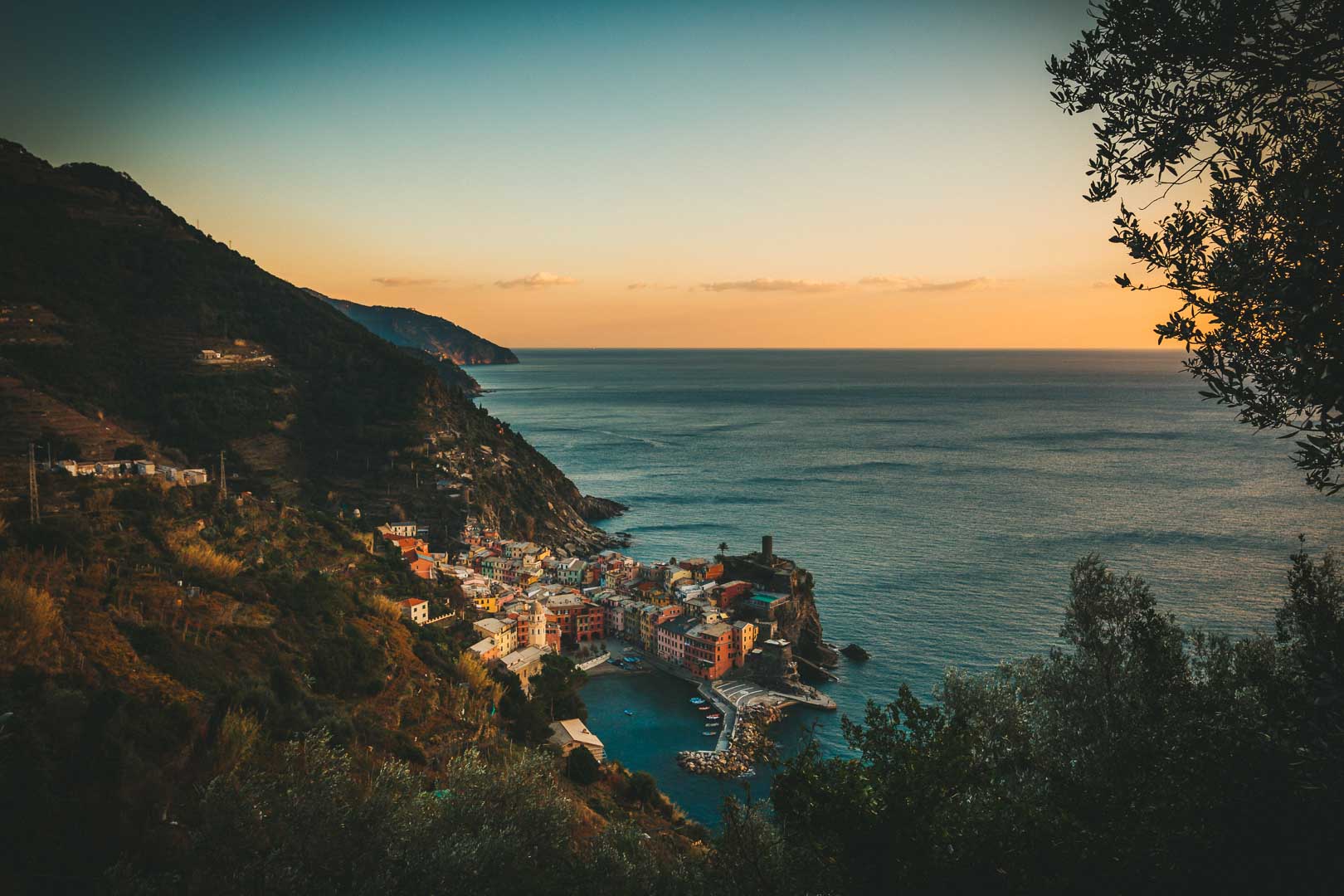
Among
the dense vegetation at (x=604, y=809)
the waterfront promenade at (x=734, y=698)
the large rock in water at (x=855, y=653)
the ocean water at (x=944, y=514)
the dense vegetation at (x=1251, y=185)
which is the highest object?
the dense vegetation at (x=1251, y=185)

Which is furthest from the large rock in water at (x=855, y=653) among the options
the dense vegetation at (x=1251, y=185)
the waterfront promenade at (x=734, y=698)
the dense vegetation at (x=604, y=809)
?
the dense vegetation at (x=1251, y=185)

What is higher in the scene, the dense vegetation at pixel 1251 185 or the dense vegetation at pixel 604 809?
the dense vegetation at pixel 1251 185

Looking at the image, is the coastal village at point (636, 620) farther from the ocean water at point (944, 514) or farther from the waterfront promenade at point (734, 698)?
the ocean water at point (944, 514)

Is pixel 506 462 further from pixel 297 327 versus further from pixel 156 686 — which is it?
pixel 156 686

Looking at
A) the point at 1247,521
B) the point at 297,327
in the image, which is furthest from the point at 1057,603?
the point at 297,327

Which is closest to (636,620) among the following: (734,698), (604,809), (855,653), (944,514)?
(734,698)

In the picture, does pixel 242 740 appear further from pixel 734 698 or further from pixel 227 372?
pixel 227 372
